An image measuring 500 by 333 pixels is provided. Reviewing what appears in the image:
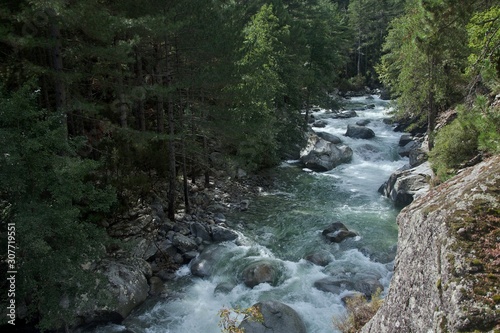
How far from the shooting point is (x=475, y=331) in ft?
10.8

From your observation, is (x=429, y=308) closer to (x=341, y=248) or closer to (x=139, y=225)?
(x=341, y=248)

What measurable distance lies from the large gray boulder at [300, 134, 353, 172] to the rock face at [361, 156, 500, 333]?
17614 mm

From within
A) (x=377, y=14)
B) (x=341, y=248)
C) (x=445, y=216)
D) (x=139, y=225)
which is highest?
(x=377, y=14)

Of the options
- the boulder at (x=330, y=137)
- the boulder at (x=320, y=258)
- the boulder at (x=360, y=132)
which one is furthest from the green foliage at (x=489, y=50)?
the boulder at (x=360, y=132)

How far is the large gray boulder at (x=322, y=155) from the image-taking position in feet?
76.4

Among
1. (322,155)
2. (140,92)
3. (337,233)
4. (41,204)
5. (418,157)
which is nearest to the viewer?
(41,204)

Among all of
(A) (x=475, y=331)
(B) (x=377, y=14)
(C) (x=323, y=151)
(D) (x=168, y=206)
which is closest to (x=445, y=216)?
(A) (x=475, y=331)

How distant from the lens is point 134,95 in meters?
11.7

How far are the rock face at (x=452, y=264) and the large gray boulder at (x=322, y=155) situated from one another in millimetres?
17614

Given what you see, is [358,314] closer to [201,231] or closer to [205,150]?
[201,231]

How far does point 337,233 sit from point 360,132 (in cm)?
1648

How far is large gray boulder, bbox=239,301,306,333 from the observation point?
28.5ft

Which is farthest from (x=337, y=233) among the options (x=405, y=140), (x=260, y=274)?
(x=405, y=140)

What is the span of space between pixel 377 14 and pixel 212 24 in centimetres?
4872
